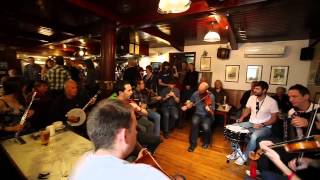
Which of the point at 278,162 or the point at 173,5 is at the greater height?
the point at 173,5

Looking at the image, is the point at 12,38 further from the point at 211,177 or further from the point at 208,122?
the point at 211,177

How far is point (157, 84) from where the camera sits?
505 cm

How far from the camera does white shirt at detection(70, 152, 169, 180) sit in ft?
2.28

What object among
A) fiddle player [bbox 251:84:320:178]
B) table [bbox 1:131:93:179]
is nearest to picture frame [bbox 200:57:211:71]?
fiddle player [bbox 251:84:320:178]

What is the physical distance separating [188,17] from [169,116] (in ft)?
7.20

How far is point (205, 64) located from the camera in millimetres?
5840

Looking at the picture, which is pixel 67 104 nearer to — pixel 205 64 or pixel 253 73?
pixel 205 64

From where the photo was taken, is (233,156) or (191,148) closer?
(233,156)

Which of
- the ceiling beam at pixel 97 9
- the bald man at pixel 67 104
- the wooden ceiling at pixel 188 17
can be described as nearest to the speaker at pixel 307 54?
the wooden ceiling at pixel 188 17

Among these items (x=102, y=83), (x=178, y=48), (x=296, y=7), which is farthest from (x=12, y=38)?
(x=296, y=7)

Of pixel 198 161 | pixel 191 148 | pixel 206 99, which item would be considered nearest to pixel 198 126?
pixel 191 148

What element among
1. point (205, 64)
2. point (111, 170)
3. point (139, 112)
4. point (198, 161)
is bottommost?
point (198, 161)

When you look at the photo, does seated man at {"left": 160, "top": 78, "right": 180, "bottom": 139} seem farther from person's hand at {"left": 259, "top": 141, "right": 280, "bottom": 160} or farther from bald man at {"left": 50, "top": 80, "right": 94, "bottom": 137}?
person's hand at {"left": 259, "top": 141, "right": 280, "bottom": 160}

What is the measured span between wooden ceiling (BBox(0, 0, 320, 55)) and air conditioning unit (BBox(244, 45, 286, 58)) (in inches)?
8.9
